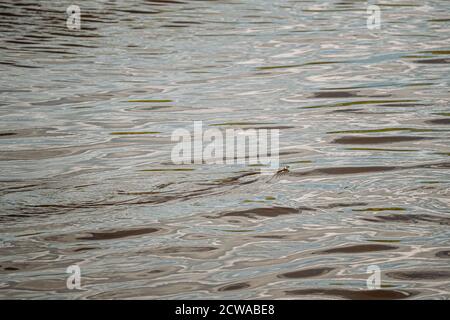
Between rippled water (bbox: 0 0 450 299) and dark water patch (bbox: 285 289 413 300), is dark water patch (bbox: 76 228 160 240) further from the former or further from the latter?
dark water patch (bbox: 285 289 413 300)

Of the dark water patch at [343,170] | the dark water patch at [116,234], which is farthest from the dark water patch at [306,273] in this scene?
the dark water patch at [343,170]

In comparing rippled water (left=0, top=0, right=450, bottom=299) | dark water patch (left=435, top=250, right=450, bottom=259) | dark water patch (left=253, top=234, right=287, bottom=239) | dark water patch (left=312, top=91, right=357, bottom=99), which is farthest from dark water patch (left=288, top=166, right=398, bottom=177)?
dark water patch (left=312, top=91, right=357, bottom=99)

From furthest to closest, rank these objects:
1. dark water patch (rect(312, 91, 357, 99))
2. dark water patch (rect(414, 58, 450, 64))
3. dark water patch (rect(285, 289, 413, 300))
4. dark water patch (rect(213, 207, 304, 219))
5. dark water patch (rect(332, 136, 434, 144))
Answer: dark water patch (rect(414, 58, 450, 64)), dark water patch (rect(312, 91, 357, 99)), dark water patch (rect(332, 136, 434, 144)), dark water patch (rect(213, 207, 304, 219)), dark water patch (rect(285, 289, 413, 300))

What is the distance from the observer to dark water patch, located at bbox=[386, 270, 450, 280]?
3564 millimetres

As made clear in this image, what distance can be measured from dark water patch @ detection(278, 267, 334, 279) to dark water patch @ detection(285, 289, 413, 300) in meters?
0.14

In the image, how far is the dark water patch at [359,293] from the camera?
3400mm

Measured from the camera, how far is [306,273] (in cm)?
361

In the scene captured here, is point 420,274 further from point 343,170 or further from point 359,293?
point 343,170

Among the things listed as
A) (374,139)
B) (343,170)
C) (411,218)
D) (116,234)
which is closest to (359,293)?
(411,218)

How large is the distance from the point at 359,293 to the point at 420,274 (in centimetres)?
32

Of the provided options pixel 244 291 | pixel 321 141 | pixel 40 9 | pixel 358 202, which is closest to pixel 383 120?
pixel 321 141

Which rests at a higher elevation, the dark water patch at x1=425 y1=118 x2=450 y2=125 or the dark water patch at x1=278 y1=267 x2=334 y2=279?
the dark water patch at x1=425 y1=118 x2=450 y2=125

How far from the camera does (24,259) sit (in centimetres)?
379

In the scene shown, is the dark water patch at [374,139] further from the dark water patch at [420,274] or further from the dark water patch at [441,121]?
the dark water patch at [420,274]
